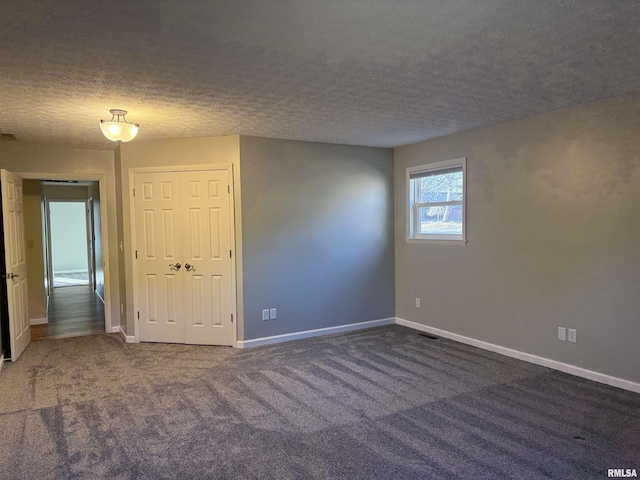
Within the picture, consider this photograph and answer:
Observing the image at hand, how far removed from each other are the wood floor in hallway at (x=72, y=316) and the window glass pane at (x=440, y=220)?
435cm

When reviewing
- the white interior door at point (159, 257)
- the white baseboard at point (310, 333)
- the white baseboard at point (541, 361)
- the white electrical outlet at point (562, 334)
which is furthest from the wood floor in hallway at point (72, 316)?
the white electrical outlet at point (562, 334)

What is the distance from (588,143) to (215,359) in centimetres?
395

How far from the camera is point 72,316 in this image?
6625mm

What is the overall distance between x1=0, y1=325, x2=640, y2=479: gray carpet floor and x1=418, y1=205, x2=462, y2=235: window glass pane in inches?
54.3

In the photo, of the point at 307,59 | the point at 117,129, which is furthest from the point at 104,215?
the point at 307,59

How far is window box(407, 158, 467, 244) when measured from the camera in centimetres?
492

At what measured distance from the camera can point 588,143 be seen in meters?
3.65

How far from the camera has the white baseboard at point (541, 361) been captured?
138 inches

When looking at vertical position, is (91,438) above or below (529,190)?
below

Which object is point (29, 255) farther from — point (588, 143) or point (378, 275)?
point (588, 143)

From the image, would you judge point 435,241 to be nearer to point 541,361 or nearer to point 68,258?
point 541,361

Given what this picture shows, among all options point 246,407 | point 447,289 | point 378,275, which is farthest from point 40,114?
point 447,289

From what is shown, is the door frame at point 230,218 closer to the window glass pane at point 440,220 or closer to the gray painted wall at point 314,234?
the gray painted wall at point 314,234

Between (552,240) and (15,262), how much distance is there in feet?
17.6
